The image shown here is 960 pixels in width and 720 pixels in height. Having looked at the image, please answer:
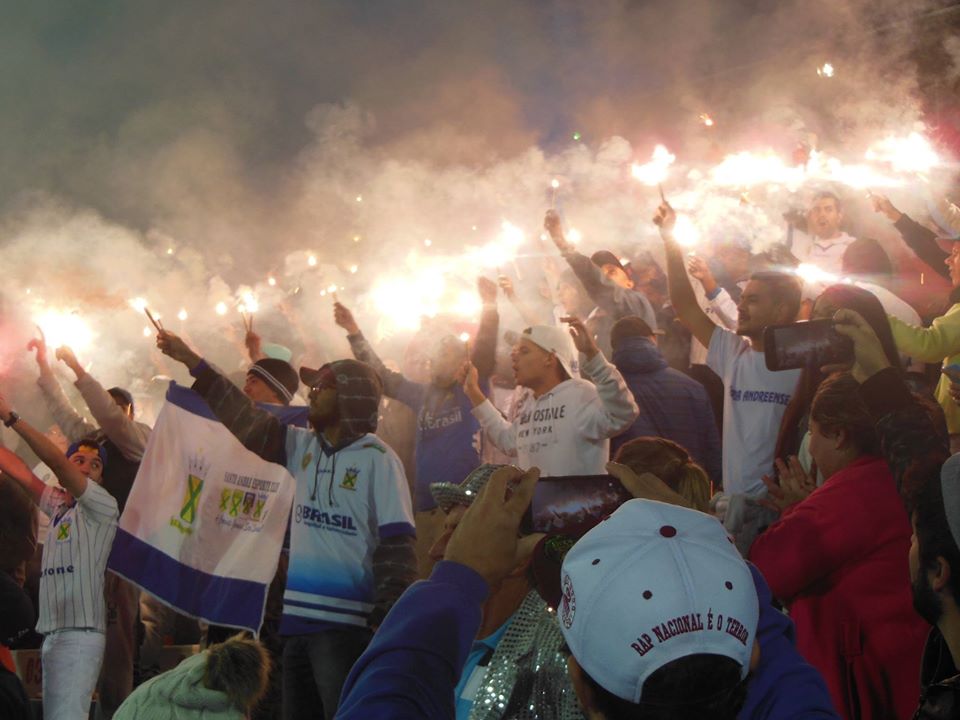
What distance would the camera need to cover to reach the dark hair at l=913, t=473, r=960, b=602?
2.45 meters

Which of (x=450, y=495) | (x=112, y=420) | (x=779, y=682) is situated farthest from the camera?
(x=112, y=420)

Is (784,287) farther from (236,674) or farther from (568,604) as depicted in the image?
(568,604)

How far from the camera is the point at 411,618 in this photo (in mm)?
1483

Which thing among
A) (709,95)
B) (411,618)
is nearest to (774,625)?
(411,618)

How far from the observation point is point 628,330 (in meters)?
5.82

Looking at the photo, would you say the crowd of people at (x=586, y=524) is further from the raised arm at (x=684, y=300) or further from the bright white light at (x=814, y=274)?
the bright white light at (x=814, y=274)

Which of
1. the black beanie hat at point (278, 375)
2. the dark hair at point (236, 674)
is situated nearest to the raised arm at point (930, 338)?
the dark hair at point (236, 674)

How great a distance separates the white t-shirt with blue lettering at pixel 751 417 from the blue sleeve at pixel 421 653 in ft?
10.8

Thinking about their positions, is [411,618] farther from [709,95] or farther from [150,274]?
[150,274]

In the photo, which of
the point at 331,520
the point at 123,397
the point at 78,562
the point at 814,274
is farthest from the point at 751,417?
the point at 123,397

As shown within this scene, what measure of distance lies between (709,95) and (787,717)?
12.0 meters

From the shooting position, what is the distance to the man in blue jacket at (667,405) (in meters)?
5.47

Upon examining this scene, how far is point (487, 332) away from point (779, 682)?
5.45 m

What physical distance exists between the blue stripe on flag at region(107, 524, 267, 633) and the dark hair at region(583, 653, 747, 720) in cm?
385
